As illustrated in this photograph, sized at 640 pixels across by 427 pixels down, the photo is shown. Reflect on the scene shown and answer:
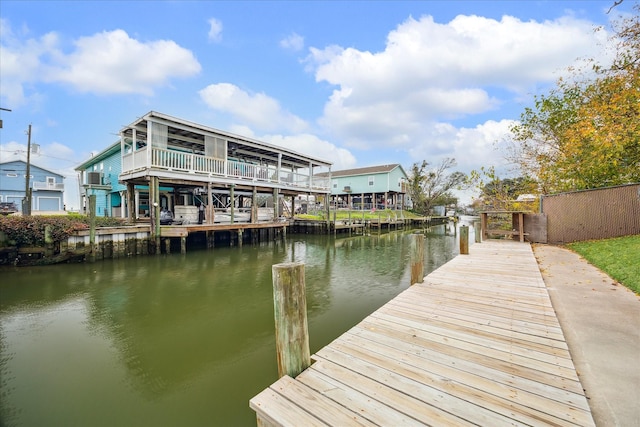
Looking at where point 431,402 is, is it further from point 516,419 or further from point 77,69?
point 77,69

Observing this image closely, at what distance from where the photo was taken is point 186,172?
45.8 ft

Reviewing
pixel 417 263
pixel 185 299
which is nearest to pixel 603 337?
pixel 417 263

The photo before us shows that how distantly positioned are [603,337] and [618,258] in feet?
18.1

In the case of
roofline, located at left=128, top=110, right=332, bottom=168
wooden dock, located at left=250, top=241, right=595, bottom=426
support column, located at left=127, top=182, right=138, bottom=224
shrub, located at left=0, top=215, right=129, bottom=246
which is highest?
roofline, located at left=128, top=110, right=332, bottom=168

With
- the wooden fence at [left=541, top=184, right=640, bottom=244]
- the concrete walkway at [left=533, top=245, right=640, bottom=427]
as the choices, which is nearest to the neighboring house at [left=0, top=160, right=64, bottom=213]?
the concrete walkway at [left=533, top=245, right=640, bottom=427]

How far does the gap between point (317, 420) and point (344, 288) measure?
604 cm

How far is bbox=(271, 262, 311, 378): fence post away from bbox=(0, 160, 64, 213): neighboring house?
3458 centimetres

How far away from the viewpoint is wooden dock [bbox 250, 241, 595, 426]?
1859mm

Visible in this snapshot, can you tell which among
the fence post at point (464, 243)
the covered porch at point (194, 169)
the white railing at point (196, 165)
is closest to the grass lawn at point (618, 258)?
the fence post at point (464, 243)

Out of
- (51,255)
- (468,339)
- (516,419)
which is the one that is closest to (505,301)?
(468,339)

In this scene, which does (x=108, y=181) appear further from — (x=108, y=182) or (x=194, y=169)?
(x=194, y=169)

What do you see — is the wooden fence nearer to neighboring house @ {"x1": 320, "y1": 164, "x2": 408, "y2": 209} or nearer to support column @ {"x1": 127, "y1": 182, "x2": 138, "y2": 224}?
support column @ {"x1": 127, "y1": 182, "x2": 138, "y2": 224}

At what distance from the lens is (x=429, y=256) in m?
12.9

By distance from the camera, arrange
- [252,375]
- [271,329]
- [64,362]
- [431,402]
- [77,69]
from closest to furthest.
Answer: [431,402] < [252,375] < [64,362] < [271,329] < [77,69]
